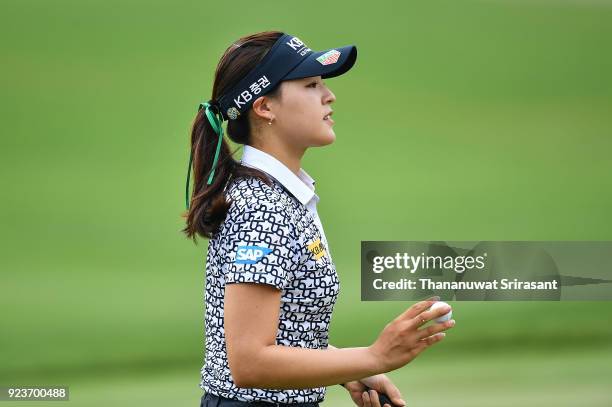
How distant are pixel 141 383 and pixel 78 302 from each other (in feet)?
1.10

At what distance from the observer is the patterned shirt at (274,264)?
1.55 meters

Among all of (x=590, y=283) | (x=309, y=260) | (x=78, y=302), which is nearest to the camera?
(x=309, y=260)

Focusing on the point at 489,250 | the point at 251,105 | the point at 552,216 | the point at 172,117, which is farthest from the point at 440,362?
the point at 251,105

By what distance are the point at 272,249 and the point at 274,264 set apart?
0.02 meters

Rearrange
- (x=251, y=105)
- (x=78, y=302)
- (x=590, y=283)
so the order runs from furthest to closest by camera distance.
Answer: (x=590, y=283) → (x=78, y=302) → (x=251, y=105)

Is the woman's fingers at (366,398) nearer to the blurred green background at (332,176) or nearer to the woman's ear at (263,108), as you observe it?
the woman's ear at (263,108)

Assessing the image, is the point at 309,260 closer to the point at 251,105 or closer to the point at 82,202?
the point at 251,105

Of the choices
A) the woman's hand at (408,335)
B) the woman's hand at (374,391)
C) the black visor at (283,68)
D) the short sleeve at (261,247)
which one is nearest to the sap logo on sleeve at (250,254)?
the short sleeve at (261,247)

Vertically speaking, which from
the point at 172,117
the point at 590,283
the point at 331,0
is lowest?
the point at 590,283

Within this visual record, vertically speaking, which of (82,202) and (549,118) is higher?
(549,118)

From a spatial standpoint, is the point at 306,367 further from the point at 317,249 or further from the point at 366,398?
the point at 366,398

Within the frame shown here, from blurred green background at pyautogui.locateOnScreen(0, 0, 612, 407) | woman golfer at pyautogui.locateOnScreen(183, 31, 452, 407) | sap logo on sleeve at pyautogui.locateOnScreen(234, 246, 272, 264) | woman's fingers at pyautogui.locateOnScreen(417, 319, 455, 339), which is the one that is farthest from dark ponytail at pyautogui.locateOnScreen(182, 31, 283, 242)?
blurred green background at pyautogui.locateOnScreen(0, 0, 612, 407)

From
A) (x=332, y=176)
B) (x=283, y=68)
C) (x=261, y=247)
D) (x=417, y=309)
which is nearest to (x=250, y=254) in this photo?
(x=261, y=247)

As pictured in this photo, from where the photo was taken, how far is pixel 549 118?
361 centimetres
